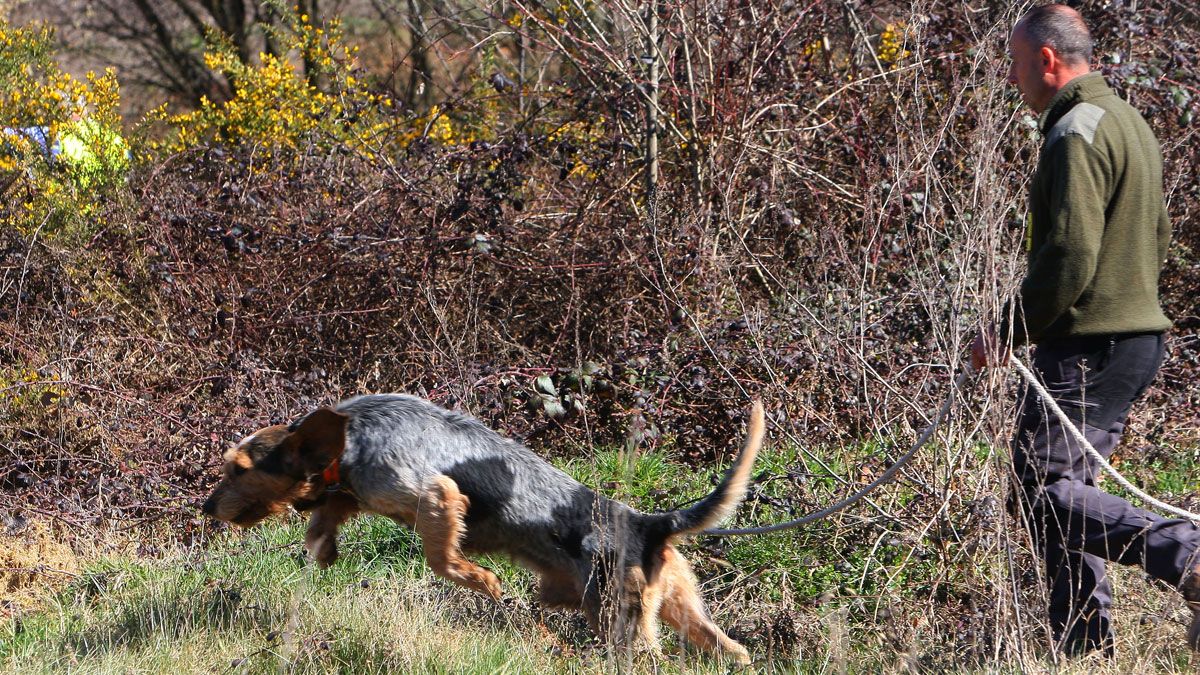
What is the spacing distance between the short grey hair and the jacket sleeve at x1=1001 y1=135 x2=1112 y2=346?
1.33 ft

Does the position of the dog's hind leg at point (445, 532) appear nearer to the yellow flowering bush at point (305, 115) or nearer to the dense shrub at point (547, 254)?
the dense shrub at point (547, 254)

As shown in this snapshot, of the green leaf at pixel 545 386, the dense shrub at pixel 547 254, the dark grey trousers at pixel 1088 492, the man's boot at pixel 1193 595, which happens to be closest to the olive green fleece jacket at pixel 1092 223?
the dark grey trousers at pixel 1088 492

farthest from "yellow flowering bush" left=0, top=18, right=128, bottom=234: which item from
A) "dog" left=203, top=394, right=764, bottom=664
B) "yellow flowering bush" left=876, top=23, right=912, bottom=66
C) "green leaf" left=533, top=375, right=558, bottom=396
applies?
"yellow flowering bush" left=876, top=23, right=912, bottom=66

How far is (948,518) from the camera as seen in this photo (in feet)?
16.4

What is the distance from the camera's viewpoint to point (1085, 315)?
4.00 m

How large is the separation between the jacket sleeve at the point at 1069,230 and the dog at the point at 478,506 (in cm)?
113

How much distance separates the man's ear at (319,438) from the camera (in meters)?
4.65

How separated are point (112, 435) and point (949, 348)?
5.03 meters

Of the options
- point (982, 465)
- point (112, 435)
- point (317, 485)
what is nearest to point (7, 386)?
point (112, 435)

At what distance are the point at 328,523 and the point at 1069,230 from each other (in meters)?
3.15

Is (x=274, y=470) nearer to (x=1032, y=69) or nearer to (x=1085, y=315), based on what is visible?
(x=1085, y=315)

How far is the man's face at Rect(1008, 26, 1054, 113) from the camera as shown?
4.13 meters

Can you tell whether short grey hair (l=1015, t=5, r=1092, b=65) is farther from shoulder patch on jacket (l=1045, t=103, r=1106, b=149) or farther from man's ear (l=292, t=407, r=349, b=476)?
man's ear (l=292, t=407, r=349, b=476)

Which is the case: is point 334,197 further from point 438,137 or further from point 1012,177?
point 1012,177
